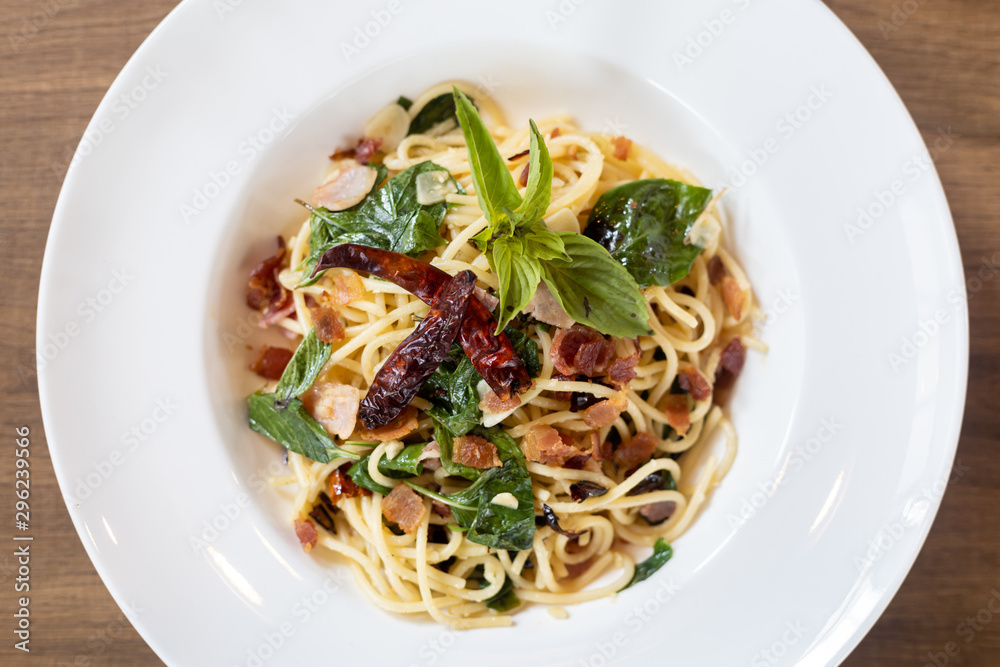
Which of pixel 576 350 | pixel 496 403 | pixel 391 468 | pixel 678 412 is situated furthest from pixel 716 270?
pixel 391 468

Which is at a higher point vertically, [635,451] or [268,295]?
[268,295]

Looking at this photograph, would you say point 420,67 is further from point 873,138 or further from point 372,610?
point 372,610

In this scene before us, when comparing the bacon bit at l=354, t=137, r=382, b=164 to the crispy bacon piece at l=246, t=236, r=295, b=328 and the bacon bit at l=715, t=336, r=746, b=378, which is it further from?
the bacon bit at l=715, t=336, r=746, b=378

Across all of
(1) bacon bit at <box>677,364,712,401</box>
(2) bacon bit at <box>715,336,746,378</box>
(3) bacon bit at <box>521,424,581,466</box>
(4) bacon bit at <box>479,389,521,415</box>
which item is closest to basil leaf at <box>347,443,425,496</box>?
(4) bacon bit at <box>479,389,521,415</box>

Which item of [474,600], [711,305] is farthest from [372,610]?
[711,305]

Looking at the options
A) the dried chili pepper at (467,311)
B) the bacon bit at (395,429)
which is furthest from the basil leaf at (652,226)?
the bacon bit at (395,429)

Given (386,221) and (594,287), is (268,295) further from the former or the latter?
(594,287)

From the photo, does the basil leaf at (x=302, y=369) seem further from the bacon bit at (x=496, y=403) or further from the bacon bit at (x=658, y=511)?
the bacon bit at (x=658, y=511)
